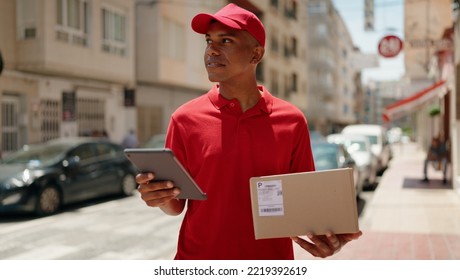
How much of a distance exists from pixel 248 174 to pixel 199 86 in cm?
1869

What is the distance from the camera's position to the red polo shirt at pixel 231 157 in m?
1.93

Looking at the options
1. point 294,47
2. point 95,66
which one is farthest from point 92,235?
point 294,47

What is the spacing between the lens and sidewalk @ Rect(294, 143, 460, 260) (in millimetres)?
5258

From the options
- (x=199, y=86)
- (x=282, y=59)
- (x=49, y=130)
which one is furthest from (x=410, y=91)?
(x=49, y=130)

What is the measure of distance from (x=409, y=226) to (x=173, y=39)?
566 inches

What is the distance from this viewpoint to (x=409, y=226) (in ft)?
23.0

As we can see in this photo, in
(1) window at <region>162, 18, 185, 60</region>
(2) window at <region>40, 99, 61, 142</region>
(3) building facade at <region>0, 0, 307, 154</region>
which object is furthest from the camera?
(1) window at <region>162, 18, 185, 60</region>

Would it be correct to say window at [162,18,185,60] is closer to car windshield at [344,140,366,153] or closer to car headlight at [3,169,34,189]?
car windshield at [344,140,366,153]

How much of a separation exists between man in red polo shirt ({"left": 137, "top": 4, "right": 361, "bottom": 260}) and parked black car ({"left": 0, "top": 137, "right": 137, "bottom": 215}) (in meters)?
7.00

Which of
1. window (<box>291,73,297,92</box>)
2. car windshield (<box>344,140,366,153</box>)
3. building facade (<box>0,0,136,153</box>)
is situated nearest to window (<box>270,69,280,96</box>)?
window (<box>291,73,297,92</box>)

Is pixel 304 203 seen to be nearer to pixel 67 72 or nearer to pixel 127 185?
pixel 127 185

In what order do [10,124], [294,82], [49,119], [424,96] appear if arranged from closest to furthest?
[10,124], [49,119], [424,96], [294,82]

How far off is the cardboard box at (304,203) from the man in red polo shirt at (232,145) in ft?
0.20

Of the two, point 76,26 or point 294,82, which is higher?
point 294,82
